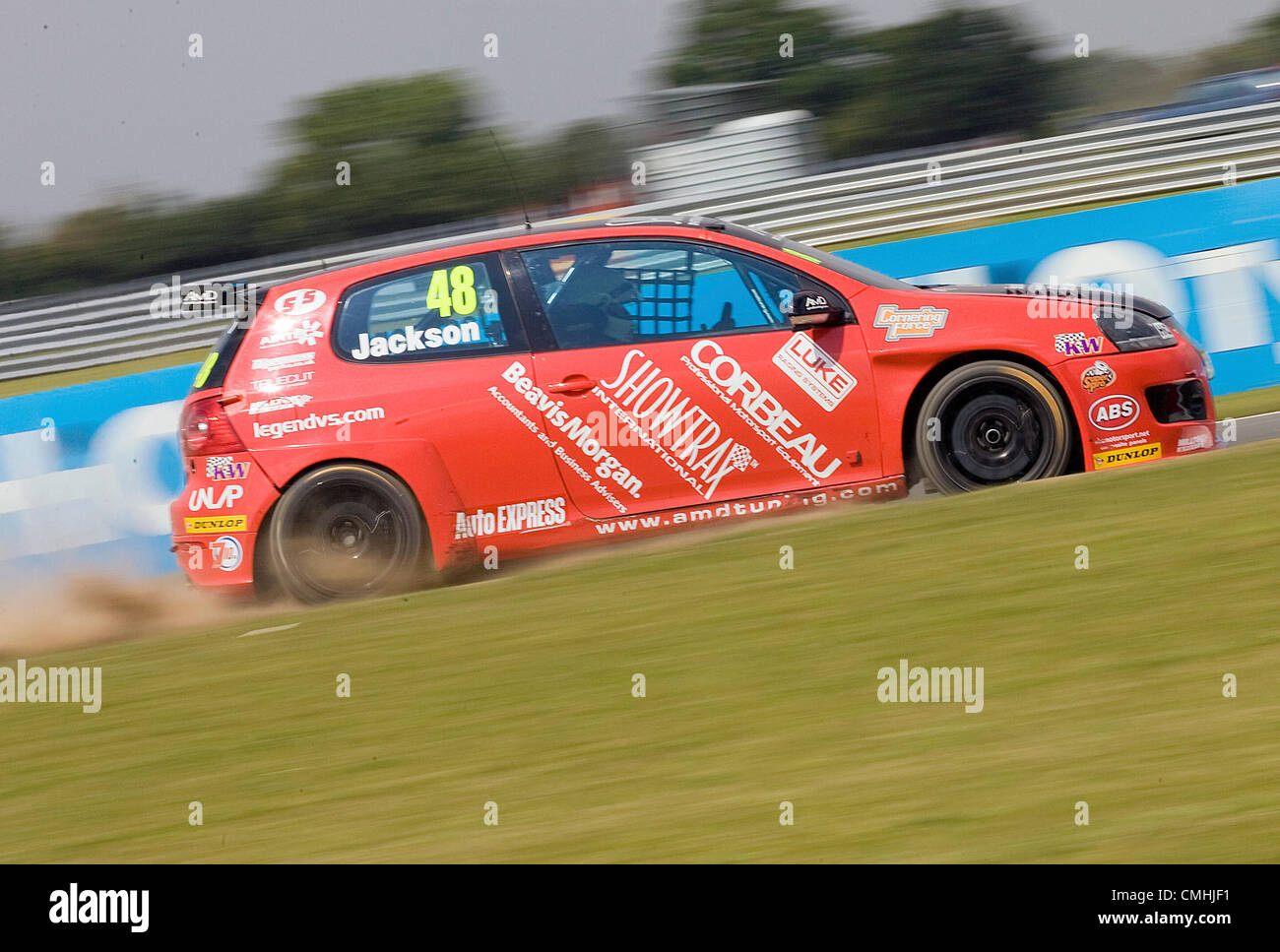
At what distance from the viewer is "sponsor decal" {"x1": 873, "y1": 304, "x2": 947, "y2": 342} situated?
754 centimetres

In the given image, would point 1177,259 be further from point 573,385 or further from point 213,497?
point 213,497

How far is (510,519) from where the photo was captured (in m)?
7.55

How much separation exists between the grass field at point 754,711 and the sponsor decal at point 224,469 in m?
0.82

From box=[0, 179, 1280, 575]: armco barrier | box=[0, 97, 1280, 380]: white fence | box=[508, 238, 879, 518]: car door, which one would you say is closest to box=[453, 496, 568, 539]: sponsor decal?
box=[508, 238, 879, 518]: car door

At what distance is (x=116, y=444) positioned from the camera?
38.8 ft

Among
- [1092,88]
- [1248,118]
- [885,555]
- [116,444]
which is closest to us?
[885,555]

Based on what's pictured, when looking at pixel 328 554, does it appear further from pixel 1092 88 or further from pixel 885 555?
pixel 1092 88

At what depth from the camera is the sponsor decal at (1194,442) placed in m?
7.64

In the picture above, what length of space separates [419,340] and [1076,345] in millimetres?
3257

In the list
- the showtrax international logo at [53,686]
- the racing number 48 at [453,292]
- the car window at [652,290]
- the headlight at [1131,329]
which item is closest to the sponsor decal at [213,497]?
the showtrax international logo at [53,686]

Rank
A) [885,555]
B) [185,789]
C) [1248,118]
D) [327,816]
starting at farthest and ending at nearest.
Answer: [1248,118]
[885,555]
[185,789]
[327,816]

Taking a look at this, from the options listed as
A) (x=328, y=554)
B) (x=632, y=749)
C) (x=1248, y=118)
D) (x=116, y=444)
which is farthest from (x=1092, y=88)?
(x=632, y=749)

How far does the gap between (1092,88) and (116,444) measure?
2511 cm

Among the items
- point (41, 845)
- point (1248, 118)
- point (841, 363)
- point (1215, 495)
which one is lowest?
point (41, 845)
